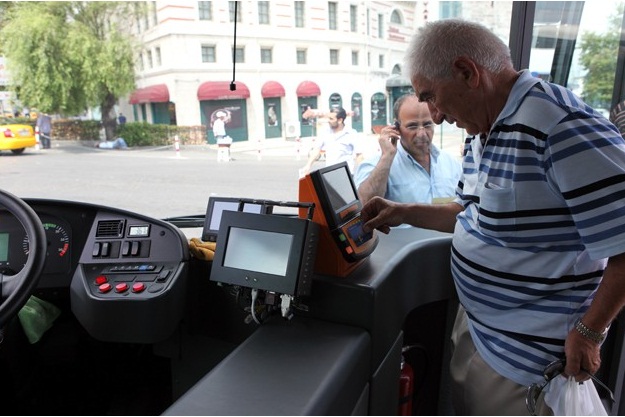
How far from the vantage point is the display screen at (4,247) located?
1389 mm

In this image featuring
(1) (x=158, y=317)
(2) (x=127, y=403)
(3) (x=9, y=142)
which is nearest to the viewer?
(1) (x=158, y=317)

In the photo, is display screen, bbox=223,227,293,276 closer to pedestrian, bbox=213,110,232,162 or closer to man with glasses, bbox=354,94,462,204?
man with glasses, bbox=354,94,462,204

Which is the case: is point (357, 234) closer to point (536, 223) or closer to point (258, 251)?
point (258, 251)

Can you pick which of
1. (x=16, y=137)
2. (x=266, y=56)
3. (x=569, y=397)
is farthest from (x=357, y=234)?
(x=266, y=56)

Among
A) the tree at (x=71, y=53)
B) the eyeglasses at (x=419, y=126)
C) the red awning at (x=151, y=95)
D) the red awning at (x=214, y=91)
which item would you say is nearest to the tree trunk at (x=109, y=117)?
the tree at (x=71, y=53)

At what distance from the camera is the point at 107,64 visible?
3367mm

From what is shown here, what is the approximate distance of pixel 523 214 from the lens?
2.95ft

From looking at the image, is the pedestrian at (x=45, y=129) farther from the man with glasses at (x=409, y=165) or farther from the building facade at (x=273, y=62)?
the man with glasses at (x=409, y=165)

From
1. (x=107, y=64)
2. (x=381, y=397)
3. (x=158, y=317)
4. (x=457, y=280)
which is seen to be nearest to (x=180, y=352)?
(x=158, y=317)

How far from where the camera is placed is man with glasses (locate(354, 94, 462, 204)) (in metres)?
1.93

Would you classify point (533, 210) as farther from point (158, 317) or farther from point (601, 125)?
point (158, 317)

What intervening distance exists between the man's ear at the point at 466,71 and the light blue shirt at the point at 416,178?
100cm

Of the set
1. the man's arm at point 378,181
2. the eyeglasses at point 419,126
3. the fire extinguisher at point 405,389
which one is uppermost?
the eyeglasses at point 419,126

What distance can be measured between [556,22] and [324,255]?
65.3 inches
